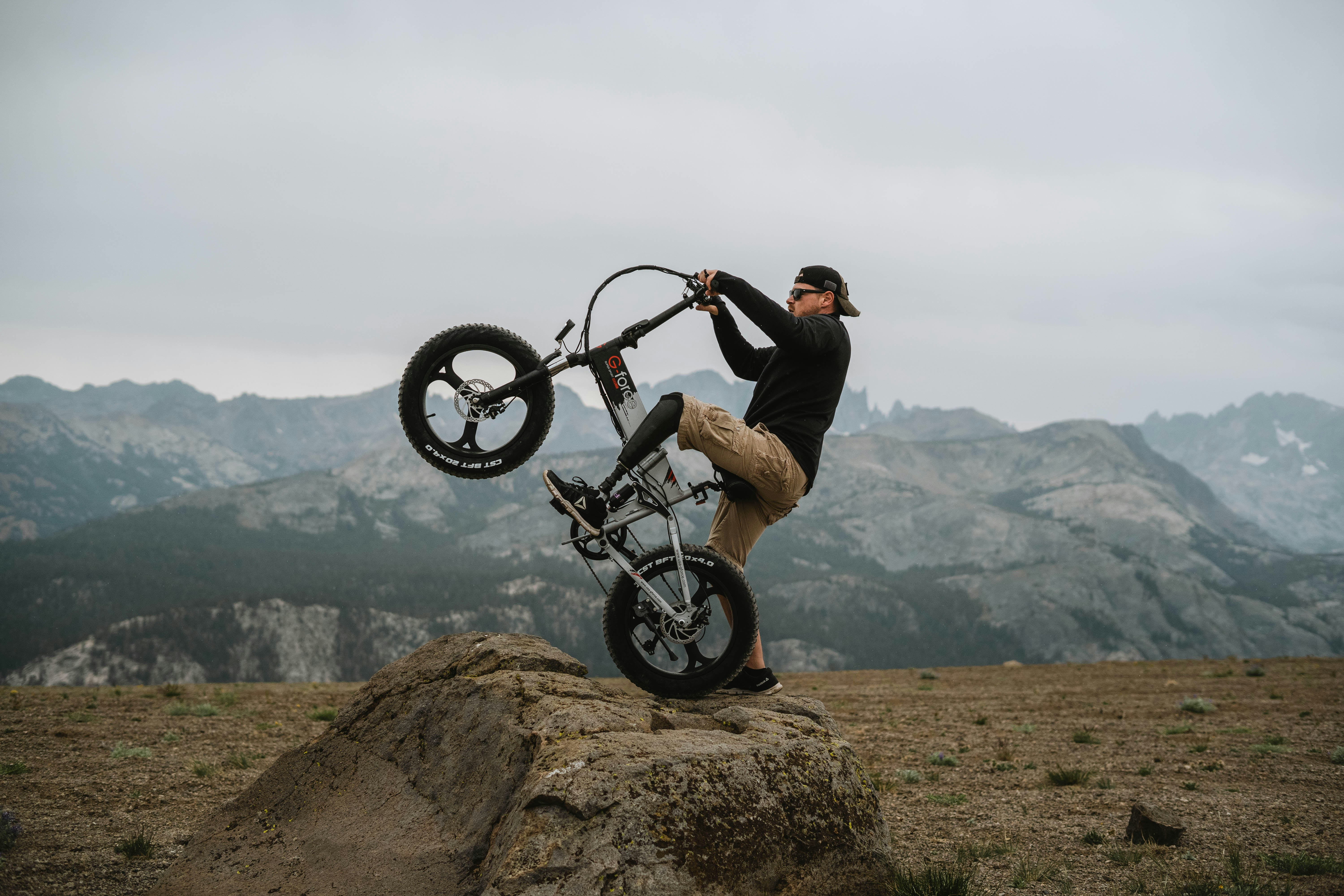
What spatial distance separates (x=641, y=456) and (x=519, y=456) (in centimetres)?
146

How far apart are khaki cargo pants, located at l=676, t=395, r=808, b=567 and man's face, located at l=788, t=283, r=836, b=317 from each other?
3.67 feet

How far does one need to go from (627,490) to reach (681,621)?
118 centimetres

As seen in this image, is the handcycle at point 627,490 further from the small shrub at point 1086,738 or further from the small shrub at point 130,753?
the small shrub at point 1086,738

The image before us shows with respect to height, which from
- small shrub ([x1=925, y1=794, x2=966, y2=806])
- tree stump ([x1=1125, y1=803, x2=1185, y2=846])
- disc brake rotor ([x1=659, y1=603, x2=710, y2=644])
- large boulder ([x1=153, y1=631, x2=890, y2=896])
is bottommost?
small shrub ([x1=925, y1=794, x2=966, y2=806])

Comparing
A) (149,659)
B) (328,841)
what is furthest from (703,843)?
(149,659)

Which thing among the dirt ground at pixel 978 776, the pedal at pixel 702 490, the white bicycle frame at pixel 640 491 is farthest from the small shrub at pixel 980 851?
the pedal at pixel 702 490

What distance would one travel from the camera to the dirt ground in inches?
281

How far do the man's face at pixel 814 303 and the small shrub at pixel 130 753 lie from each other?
404 inches

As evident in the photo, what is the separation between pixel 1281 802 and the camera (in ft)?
31.6

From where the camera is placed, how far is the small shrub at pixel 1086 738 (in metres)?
14.2

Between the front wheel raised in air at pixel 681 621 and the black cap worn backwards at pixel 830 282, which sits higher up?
the black cap worn backwards at pixel 830 282

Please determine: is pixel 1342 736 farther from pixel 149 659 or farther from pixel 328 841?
pixel 149 659

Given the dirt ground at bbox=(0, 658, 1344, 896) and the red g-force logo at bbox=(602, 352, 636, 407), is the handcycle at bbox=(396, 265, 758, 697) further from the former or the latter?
the dirt ground at bbox=(0, 658, 1344, 896)

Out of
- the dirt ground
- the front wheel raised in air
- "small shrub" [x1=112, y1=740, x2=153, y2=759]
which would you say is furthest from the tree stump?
"small shrub" [x1=112, y1=740, x2=153, y2=759]
